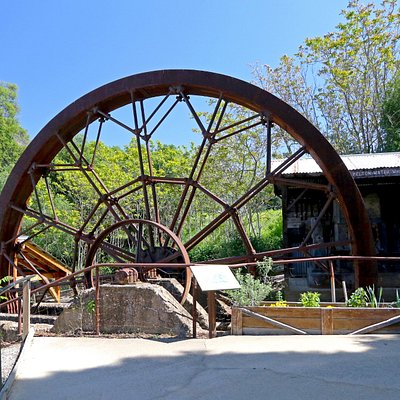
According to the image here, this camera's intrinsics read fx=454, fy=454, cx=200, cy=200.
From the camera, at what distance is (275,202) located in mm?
25516

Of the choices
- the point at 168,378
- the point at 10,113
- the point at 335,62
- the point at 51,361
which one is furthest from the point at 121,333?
the point at 10,113

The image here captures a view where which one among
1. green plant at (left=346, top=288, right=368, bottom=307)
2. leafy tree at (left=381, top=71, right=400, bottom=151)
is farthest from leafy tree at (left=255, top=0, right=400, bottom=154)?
green plant at (left=346, top=288, right=368, bottom=307)

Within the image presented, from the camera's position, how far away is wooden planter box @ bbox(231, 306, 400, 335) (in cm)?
480

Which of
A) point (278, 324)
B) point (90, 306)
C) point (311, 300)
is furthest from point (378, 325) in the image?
point (90, 306)

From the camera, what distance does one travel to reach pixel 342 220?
8.53 m

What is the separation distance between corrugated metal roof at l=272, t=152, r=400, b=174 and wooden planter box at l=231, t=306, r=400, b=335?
3628 mm

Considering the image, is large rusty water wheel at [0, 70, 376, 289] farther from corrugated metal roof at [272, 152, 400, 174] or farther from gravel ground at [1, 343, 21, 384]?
gravel ground at [1, 343, 21, 384]

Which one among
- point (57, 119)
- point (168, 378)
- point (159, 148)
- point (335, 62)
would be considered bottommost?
point (168, 378)

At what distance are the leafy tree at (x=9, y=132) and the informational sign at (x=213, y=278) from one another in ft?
66.2

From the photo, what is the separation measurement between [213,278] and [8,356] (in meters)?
2.78

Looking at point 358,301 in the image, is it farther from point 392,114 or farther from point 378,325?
point 392,114

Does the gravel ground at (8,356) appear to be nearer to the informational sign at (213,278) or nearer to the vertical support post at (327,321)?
the informational sign at (213,278)

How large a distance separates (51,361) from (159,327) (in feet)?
4.46

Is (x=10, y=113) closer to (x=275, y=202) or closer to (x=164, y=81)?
(x=275, y=202)
